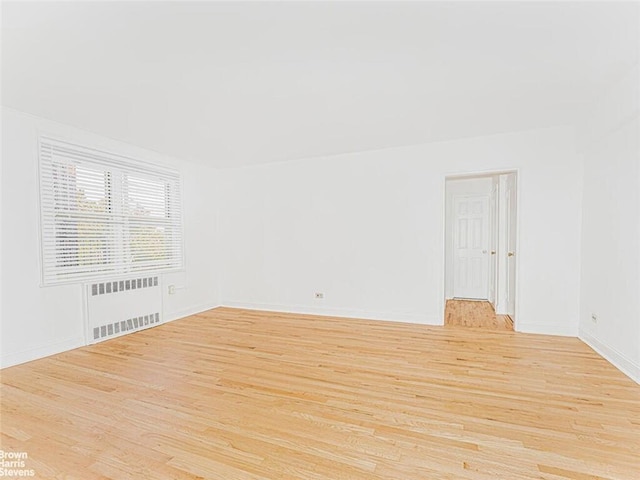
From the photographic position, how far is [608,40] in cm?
209

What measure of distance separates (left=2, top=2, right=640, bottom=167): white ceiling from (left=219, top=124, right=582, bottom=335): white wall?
633 mm

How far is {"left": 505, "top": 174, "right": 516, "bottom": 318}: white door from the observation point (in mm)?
4434

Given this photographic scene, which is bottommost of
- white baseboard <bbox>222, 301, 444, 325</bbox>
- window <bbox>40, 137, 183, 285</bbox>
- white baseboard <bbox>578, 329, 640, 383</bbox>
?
white baseboard <bbox>222, 301, 444, 325</bbox>

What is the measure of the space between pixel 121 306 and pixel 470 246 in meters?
6.00

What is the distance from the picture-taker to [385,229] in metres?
4.69

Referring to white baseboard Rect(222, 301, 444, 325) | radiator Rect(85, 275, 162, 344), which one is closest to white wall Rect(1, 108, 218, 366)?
radiator Rect(85, 275, 162, 344)

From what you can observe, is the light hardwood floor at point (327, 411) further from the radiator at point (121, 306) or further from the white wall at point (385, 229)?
the white wall at point (385, 229)

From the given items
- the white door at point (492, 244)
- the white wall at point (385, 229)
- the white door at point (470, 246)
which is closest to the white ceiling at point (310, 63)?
the white wall at point (385, 229)

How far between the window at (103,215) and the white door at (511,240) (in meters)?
4.90

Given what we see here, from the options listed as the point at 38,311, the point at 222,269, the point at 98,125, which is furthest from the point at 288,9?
Answer: the point at 222,269

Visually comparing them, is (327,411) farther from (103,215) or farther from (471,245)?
(471,245)

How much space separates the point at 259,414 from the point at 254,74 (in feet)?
8.20

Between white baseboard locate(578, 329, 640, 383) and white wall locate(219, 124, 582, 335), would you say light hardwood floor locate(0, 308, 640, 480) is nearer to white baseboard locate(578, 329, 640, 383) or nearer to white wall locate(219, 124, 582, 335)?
white baseboard locate(578, 329, 640, 383)

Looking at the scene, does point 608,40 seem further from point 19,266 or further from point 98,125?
point 19,266
